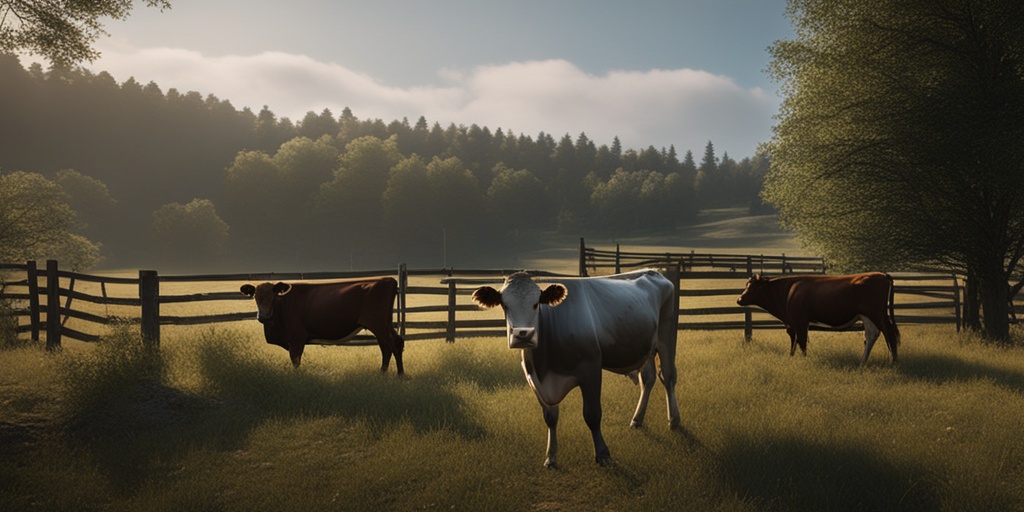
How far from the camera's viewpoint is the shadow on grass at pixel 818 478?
4.43 m

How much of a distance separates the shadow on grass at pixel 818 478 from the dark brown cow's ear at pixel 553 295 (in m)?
2.03

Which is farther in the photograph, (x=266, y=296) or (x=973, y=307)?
(x=973, y=307)

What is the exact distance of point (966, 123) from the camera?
10.1 m

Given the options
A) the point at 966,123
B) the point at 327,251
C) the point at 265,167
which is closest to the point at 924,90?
the point at 966,123

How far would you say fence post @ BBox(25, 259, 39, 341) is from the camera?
34.6 ft

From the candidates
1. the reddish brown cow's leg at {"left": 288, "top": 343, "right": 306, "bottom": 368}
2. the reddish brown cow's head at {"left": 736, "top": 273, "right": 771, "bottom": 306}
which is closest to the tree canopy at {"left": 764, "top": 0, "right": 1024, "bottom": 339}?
the reddish brown cow's head at {"left": 736, "top": 273, "right": 771, "bottom": 306}

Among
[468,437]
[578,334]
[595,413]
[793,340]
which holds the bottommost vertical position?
[468,437]

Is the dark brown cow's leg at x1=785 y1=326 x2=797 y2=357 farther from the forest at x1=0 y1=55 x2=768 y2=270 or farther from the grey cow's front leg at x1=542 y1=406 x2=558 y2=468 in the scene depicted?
the forest at x1=0 y1=55 x2=768 y2=270

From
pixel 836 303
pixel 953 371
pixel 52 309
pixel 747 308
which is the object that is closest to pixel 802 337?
pixel 836 303

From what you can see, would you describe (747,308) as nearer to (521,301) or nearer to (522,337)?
(521,301)

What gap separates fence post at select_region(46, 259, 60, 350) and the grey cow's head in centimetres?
909

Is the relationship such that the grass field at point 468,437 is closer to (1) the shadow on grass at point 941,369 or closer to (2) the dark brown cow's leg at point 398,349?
A: (1) the shadow on grass at point 941,369

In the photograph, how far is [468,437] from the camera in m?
5.93

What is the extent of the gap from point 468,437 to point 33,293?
32.2ft
